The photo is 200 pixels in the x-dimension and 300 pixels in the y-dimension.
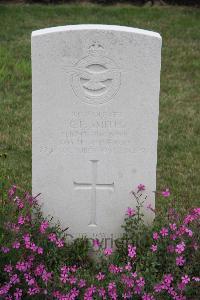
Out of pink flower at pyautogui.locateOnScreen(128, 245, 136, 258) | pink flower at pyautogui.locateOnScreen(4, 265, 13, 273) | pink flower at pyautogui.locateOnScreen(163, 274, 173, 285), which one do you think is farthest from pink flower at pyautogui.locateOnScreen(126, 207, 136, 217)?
pink flower at pyautogui.locateOnScreen(4, 265, 13, 273)

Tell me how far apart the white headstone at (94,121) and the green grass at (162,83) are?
109cm

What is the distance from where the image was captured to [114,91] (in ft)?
14.2

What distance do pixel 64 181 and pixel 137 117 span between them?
62cm

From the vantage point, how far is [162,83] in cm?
862

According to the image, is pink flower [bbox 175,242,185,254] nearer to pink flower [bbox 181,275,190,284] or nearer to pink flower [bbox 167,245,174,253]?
pink flower [bbox 167,245,174,253]

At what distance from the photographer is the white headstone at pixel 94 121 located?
13.9 feet

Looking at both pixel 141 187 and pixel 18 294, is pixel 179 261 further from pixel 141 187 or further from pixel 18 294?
pixel 18 294

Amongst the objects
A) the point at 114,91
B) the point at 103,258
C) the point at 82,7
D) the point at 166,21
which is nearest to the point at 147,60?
the point at 114,91

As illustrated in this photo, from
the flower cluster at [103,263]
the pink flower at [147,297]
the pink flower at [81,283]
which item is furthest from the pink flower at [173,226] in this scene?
the pink flower at [81,283]

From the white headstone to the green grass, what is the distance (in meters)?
1.09

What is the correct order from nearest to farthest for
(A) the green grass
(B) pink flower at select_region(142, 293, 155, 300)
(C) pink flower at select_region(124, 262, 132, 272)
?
(B) pink flower at select_region(142, 293, 155, 300)
(C) pink flower at select_region(124, 262, 132, 272)
(A) the green grass

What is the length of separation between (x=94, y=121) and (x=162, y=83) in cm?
435

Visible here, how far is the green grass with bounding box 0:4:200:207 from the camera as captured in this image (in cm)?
612

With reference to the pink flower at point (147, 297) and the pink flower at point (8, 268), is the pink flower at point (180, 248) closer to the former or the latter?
the pink flower at point (147, 297)
